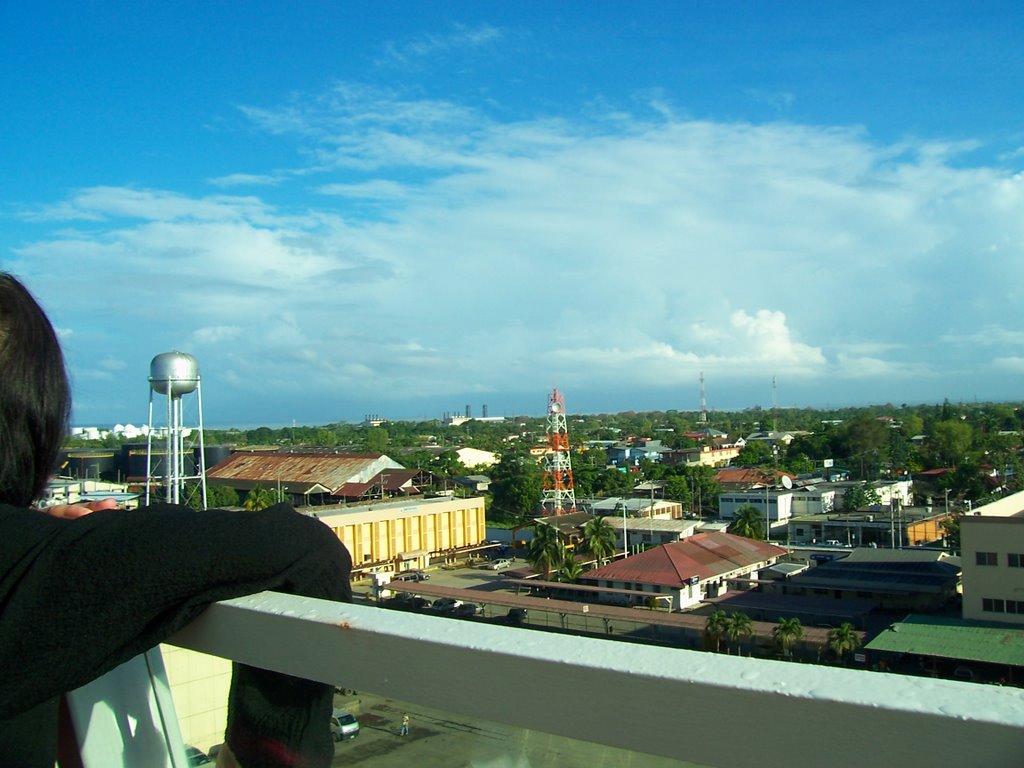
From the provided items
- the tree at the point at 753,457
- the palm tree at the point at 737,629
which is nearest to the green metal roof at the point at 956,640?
the palm tree at the point at 737,629

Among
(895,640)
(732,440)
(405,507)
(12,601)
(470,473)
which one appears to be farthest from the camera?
(732,440)

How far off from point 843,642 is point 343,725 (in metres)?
10.3

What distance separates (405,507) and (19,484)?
18.6m

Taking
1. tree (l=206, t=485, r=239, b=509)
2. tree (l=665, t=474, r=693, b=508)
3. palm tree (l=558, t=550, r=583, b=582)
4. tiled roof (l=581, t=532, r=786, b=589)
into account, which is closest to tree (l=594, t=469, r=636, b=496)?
tree (l=665, t=474, r=693, b=508)

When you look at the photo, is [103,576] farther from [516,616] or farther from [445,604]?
[445,604]

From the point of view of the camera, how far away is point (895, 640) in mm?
9844

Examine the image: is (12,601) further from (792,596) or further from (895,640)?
(792,596)

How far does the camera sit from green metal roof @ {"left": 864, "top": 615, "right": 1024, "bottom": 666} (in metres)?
9.02

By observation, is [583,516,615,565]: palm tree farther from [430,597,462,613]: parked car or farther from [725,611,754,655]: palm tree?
[725,611,754,655]: palm tree

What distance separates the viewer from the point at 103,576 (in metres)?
0.58

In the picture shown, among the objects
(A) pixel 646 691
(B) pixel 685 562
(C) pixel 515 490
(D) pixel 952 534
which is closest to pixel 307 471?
(C) pixel 515 490

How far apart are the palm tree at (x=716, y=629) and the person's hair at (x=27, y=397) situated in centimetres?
1023

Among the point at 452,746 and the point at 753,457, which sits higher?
the point at 452,746

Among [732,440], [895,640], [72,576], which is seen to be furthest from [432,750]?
[732,440]
